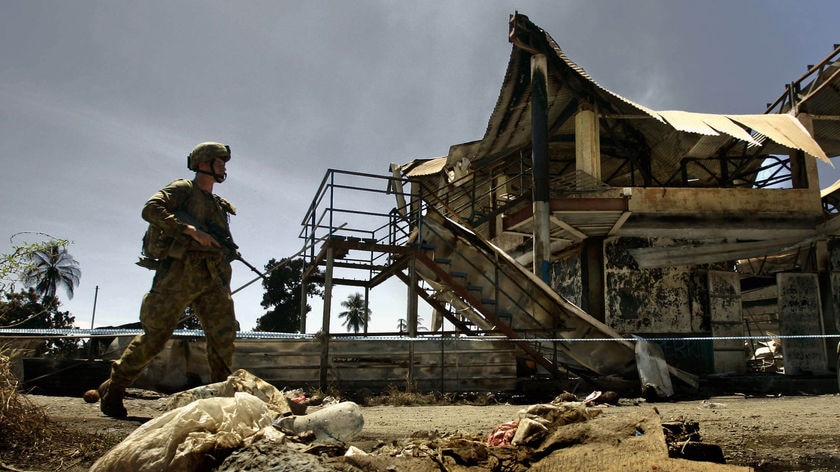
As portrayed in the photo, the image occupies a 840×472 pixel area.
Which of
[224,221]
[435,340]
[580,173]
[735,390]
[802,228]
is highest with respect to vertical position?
[580,173]

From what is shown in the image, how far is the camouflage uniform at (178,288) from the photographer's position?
4.55 meters

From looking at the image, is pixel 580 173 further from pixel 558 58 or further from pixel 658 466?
pixel 658 466

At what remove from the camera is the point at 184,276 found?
4.68 metres

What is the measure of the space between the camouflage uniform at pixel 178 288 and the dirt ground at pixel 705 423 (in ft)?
1.94

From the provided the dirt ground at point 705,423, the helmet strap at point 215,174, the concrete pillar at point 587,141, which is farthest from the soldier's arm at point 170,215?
the concrete pillar at point 587,141

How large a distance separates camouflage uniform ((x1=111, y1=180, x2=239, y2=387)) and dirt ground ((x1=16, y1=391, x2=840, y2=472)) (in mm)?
593

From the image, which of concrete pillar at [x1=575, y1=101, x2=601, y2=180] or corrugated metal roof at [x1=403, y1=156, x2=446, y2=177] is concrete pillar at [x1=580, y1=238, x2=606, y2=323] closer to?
concrete pillar at [x1=575, y1=101, x2=601, y2=180]

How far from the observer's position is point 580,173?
1188 centimetres

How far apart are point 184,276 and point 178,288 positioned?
109 mm

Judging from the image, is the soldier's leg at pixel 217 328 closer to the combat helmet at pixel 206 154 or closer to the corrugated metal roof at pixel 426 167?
the combat helmet at pixel 206 154

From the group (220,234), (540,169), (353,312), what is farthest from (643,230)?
(353,312)

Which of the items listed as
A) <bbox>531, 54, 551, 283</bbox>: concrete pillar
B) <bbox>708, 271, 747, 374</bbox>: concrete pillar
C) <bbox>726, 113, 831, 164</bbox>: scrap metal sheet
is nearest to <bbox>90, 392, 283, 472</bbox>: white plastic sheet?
<bbox>531, 54, 551, 283</bbox>: concrete pillar

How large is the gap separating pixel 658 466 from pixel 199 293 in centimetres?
362

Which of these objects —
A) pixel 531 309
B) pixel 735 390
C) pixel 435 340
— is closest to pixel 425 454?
pixel 435 340
